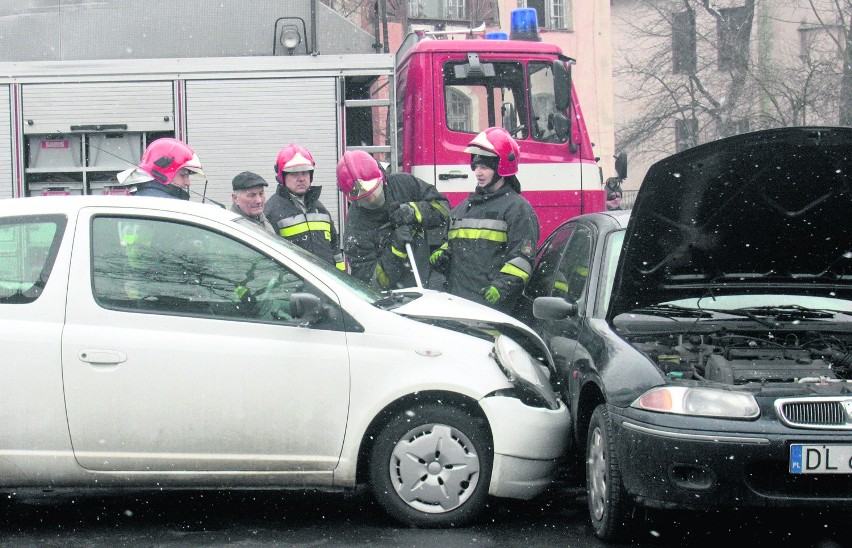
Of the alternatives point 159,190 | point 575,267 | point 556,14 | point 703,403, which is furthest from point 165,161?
point 556,14

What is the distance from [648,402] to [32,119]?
721cm

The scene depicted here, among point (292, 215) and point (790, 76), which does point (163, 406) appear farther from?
point (790, 76)

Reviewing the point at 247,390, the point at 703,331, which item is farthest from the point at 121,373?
the point at 703,331

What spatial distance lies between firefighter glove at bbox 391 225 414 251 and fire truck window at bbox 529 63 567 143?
8.81 feet

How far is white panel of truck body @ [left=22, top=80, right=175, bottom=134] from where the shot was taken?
33.5 feet

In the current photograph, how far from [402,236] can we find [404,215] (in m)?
0.14

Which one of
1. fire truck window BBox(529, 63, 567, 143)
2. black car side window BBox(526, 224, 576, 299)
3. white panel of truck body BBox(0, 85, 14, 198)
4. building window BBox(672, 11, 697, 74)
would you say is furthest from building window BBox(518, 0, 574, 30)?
black car side window BBox(526, 224, 576, 299)

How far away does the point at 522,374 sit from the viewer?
549 centimetres

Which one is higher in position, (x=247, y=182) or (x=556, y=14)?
(x=556, y=14)

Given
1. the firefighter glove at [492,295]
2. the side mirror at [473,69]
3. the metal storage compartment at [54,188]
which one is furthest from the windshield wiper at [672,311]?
the metal storage compartment at [54,188]

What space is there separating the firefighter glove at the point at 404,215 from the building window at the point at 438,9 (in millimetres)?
27829

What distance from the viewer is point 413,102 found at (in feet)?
33.3

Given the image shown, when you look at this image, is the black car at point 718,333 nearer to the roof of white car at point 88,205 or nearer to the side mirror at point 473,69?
the roof of white car at point 88,205

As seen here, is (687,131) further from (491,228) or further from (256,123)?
(491,228)
